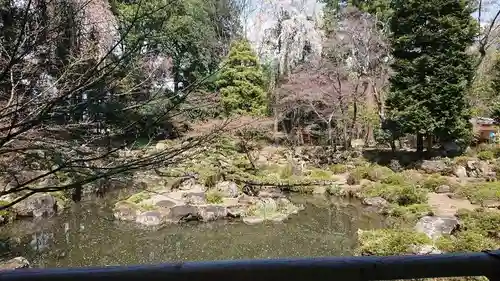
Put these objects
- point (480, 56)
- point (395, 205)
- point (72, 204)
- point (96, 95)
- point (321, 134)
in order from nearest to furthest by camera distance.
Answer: point (96, 95) < point (395, 205) < point (72, 204) < point (480, 56) < point (321, 134)

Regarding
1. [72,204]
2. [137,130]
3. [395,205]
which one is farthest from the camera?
[72,204]

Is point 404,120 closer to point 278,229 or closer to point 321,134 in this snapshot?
point 321,134

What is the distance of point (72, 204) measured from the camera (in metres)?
9.11

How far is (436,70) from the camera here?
11.2m

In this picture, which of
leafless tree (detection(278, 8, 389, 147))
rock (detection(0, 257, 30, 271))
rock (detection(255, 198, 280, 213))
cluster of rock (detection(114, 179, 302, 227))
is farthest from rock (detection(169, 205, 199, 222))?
leafless tree (detection(278, 8, 389, 147))

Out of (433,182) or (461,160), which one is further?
(461,160)

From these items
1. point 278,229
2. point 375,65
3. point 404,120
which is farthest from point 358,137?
point 278,229

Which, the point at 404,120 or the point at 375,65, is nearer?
the point at 404,120

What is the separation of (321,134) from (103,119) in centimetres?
1343

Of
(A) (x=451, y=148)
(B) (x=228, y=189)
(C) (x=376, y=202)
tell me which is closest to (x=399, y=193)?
(C) (x=376, y=202)

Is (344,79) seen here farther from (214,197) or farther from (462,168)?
(214,197)

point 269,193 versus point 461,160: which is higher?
point 461,160

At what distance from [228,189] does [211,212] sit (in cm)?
151

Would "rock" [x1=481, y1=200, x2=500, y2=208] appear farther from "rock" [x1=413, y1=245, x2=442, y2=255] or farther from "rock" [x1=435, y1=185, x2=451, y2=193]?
"rock" [x1=413, y1=245, x2=442, y2=255]
